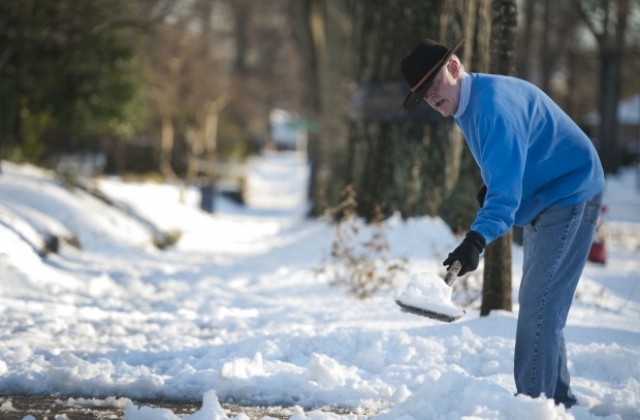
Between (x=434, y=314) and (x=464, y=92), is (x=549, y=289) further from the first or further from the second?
(x=464, y=92)

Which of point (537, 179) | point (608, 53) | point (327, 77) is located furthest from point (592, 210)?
point (608, 53)

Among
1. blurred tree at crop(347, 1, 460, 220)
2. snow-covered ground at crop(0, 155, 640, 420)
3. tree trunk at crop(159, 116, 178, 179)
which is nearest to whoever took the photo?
snow-covered ground at crop(0, 155, 640, 420)

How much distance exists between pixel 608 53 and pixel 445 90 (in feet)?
98.7

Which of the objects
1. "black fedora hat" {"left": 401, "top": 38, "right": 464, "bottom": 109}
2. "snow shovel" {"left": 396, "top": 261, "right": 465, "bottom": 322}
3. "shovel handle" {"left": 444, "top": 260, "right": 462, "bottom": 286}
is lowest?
"snow shovel" {"left": 396, "top": 261, "right": 465, "bottom": 322}

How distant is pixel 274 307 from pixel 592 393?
3.82 m

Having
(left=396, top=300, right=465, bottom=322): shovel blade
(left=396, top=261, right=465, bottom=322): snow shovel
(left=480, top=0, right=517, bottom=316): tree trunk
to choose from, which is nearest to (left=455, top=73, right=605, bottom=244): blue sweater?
(left=396, top=261, right=465, bottom=322): snow shovel

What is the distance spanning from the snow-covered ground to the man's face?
53.9 inches

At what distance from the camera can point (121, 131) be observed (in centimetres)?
1989

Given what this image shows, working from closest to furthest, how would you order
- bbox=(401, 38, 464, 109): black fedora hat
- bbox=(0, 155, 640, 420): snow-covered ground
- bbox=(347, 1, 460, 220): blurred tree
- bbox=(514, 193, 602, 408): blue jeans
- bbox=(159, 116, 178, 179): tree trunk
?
1. bbox=(401, 38, 464, 109): black fedora hat
2. bbox=(514, 193, 602, 408): blue jeans
3. bbox=(0, 155, 640, 420): snow-covered ground
4. bbox=(347, 1, 460, 220): blurred tree
5. bbox=(159, 116, 178, 179): tree trunk

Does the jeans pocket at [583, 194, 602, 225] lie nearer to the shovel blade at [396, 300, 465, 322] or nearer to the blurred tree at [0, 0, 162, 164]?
the shovel blade at [396, 300, 465, 322]

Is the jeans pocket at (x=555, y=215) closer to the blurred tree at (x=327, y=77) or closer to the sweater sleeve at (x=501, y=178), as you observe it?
the sweater sleeve at (x=501, y=178)

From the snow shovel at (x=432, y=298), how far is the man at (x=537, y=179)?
1.43 feet

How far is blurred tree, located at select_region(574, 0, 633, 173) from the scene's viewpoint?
32.0 m

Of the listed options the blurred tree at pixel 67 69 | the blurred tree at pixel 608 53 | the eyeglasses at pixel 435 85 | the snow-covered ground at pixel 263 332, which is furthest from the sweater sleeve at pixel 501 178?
the blurred tree at pixel 608 53
